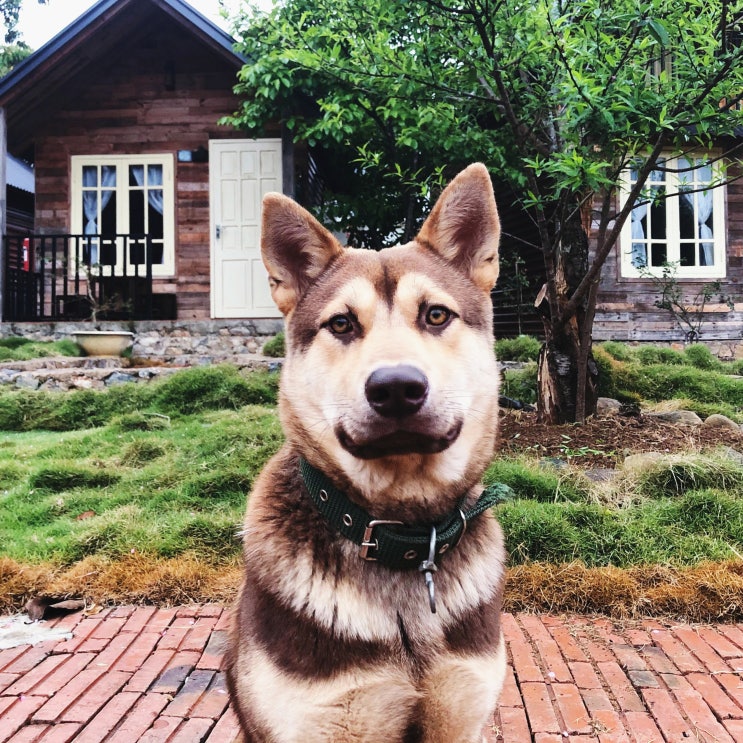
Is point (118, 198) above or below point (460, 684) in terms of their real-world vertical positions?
above

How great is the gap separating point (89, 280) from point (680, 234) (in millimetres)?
10182

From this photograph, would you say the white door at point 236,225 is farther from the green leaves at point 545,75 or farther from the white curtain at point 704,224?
the white curtain at point 704,224

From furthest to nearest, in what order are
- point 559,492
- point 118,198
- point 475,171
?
point 118,198
point 559,492
point 475,171

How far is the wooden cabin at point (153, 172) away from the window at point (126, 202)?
0.02m

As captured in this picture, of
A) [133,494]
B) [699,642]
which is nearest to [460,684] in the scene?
[699,642]

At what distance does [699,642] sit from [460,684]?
1870 mm

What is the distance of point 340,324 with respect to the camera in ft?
6.24

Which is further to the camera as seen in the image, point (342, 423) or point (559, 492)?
point (559, 492)

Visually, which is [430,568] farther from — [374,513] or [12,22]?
[12,22]

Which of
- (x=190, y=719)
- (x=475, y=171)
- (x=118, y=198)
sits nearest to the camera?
(x=475, y=171)

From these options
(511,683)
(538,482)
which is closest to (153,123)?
(538,482)

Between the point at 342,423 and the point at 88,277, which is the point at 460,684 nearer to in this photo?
the point at 342,423

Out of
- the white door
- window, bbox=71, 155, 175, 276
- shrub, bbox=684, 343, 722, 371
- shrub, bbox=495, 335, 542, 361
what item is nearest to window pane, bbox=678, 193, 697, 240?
shrub, bbox=684, 343, 722, 371

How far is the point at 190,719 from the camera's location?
2.46 metres
